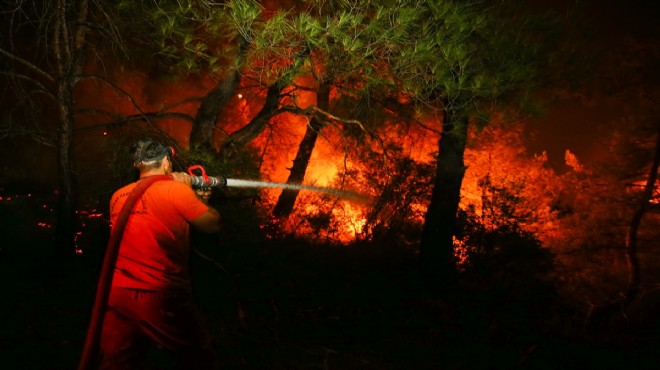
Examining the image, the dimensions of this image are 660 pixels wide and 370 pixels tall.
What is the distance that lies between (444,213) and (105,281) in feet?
28.3

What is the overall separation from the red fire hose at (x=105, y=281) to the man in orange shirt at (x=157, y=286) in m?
0.05

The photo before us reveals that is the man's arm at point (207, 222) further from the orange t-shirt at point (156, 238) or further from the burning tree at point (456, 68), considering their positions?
the burning tree at point (456, 68)

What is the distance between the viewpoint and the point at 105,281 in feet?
9.85

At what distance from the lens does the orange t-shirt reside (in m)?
3.11

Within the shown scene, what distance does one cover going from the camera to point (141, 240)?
3.14m

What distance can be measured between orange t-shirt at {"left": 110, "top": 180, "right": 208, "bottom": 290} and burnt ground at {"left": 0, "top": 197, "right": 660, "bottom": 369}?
Answer: 6.56 feet

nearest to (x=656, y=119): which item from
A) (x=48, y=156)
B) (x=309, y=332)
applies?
(x=309, y=332)

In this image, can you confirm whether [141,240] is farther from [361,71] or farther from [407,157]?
[407,157]

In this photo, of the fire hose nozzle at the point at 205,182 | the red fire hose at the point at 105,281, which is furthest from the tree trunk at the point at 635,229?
the red fire hose at the point at 105,281

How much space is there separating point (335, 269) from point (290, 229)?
9.16ft

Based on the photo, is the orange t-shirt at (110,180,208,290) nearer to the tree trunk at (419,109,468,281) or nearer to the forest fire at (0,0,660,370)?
the forest fire at (0,0,660,370)

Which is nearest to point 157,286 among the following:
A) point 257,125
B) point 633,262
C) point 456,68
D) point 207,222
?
point 207,222

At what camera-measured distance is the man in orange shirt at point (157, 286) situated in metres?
3.08

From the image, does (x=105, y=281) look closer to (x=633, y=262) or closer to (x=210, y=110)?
(x=210, y=110)
